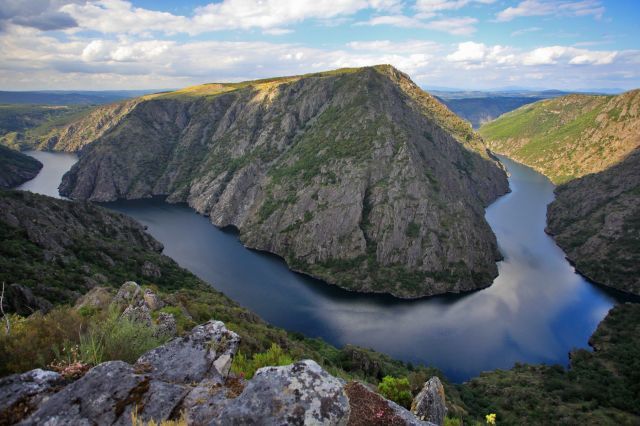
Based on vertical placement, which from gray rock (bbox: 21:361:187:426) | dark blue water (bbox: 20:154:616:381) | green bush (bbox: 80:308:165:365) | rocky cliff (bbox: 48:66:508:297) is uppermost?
gray rock (bbox: 21:361:187:426)

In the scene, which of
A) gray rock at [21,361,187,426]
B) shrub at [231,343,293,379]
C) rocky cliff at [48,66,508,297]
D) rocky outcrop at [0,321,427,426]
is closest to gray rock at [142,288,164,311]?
shrub at [231,343,293,379]

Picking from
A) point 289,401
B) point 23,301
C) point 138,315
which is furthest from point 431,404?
point 23,301

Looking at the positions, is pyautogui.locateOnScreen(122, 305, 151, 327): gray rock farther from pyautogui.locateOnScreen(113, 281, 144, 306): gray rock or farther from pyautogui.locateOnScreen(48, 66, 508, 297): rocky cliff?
pyautogui.locateOnScreen(48, 66, 508, 297): rocky cliff

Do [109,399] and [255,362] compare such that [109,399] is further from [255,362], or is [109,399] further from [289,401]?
[255,362]

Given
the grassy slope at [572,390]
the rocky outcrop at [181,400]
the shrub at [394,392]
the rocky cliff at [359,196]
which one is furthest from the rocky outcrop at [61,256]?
the grassy slope at [572,390]

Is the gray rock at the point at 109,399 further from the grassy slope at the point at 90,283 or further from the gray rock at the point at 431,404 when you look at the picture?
the gray rock at the point at 431,404

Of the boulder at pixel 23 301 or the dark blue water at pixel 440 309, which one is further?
the dark blue water at pixel 440 309
